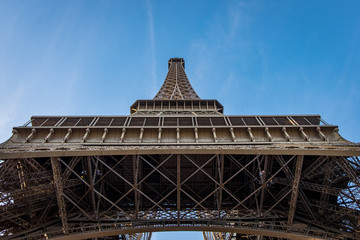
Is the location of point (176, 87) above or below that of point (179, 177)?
above

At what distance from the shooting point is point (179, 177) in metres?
12.9

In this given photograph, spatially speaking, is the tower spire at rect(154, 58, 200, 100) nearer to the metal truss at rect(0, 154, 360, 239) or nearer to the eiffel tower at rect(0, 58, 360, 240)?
the eiffel tower at rect(0, 58, 360, 240)

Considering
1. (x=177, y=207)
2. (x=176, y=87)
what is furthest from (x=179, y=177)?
(x=176, y=87)

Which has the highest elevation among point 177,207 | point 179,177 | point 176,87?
point 176,87

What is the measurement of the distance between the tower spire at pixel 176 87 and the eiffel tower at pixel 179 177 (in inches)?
855

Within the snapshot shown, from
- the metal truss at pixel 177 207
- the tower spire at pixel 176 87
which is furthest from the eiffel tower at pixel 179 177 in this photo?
the tower spire at pixel 176 87

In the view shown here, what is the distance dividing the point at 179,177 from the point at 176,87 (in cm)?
3206

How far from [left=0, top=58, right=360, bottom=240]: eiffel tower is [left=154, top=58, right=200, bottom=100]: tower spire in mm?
21722

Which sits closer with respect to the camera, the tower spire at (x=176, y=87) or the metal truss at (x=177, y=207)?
the metal truss at (x=177, y=207)

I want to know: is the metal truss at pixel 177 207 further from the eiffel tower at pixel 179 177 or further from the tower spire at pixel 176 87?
the tower spire at pixel 176 87

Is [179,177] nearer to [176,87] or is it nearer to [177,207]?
[177,207]

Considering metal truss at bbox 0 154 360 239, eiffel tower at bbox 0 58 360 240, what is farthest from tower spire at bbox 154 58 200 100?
metal truss at bbox 0 154 360 239

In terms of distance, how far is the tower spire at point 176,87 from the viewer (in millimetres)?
39406

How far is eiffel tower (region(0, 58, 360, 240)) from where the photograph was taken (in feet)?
40.7
